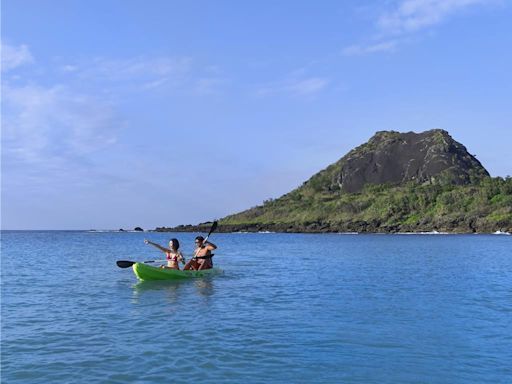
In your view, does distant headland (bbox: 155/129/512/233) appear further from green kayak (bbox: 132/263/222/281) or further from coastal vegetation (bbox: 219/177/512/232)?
green kayak (bbox: 132/263/222/281)

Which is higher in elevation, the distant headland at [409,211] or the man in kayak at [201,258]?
the distant headland at [409,211]

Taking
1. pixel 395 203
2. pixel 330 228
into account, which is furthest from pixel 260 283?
pixel 395 203

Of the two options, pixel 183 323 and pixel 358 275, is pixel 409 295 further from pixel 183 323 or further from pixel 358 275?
pixel 183 323

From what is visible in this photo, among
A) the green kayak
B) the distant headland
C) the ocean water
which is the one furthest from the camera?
the distant headland

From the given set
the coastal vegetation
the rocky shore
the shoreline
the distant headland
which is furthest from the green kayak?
the distant headland

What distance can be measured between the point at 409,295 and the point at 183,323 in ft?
38.9

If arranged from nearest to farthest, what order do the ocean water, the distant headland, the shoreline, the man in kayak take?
the ocean water < the man in kayak < the shoreline < the distant headland

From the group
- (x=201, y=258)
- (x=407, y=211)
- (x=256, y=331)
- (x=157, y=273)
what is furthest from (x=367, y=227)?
(x=256, y=331)

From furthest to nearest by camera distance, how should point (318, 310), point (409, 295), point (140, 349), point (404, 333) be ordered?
point (409, 295), point (318, 310), point (404, 333), point (140, 349)

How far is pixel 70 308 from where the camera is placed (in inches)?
806

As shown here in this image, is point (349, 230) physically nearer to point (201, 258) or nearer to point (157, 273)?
point (201, 258)

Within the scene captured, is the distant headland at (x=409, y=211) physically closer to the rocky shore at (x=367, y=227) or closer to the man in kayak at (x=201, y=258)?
the rocky shore at (x=367, y=227)

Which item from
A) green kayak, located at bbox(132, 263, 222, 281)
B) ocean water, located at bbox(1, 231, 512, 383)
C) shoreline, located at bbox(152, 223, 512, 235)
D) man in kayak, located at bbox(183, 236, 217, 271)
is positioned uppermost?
shoreline, located at bbox(152, 223, 512, 235)

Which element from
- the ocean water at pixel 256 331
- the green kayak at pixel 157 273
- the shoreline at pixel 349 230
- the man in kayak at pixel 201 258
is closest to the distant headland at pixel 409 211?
the shoreline at pixel 349 230
